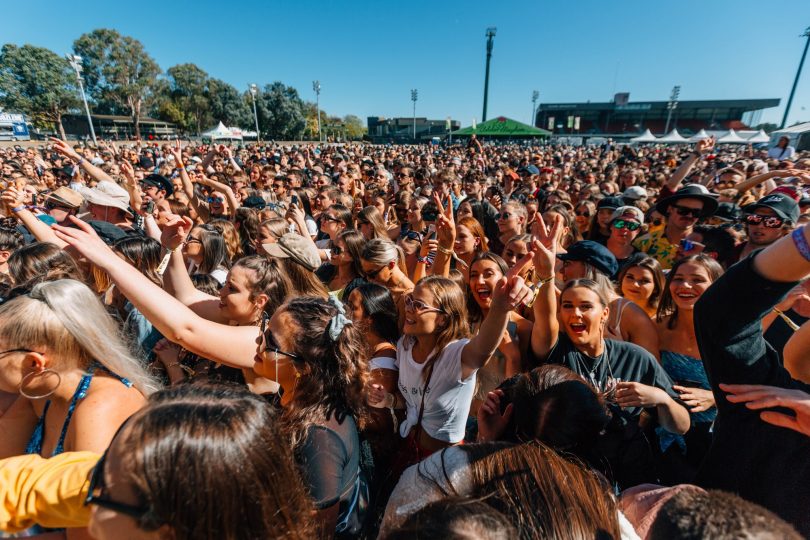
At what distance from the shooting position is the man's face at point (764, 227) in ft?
11.5

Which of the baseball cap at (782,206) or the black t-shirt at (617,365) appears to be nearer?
the black t-shirt at (617,365)

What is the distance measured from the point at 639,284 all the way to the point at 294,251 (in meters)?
2.97

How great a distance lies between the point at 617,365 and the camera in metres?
2.27

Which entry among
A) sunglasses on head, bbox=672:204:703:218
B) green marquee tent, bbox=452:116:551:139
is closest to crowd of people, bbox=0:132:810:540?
sunglasses on head, bbox=672:204:703:218

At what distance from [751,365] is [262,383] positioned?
7.78ft

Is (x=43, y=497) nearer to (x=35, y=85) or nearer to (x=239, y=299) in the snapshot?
(x=239, y=299)

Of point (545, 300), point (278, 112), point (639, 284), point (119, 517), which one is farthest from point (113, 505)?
point (278, 112)

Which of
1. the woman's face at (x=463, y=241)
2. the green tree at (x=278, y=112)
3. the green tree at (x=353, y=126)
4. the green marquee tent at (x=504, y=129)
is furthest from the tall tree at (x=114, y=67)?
the woman's face at (x=463, y=241)

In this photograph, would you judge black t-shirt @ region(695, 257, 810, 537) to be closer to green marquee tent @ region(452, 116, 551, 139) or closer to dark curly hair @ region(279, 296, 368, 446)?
dark curly hair @ region(279, 296, 368, 446)

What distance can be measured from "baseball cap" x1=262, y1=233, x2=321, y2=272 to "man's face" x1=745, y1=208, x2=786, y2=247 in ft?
13.9

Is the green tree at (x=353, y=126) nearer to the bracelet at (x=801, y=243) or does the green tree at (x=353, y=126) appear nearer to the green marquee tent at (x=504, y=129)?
the green marquee tent at (x=504, y=129)

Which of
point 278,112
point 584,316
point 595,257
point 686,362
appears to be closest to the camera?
point 584,316

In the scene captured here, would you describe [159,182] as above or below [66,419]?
above

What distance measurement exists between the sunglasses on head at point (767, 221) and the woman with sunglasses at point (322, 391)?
13.4 ft
